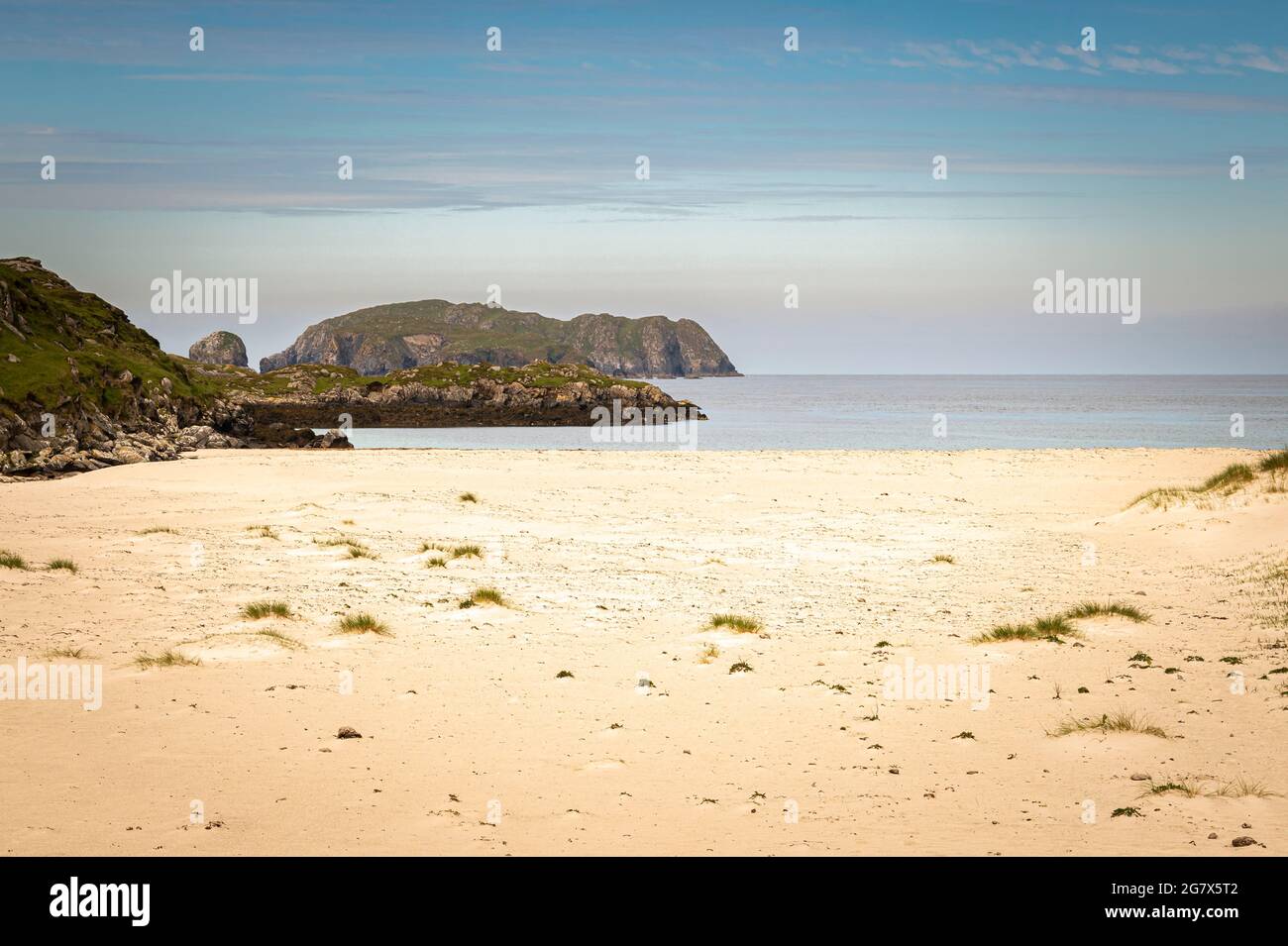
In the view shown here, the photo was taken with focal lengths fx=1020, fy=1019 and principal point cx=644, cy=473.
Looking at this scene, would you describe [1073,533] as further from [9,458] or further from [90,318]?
[90,318]

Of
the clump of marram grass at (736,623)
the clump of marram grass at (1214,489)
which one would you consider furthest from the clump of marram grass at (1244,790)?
the clump of marram grass at (1214,489)

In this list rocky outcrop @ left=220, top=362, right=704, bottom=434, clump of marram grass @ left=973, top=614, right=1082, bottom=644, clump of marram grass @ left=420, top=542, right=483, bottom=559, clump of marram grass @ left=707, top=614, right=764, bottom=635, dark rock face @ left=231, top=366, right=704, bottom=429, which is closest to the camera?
clump of marram grass @ left=973, top=614, right=1082, bottom=644

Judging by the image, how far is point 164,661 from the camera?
13.6 m

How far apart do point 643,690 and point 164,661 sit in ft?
21.1

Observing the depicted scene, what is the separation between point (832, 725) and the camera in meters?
11.6

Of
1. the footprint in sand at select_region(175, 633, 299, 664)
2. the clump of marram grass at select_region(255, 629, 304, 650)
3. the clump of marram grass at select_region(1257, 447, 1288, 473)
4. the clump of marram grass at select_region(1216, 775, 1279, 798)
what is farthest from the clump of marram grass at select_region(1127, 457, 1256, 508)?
the footprint in sand at select_region(175, 633, 299, 664)

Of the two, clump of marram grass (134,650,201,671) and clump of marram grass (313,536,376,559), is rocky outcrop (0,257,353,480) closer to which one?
clump of marram grass (313,536,376,559)

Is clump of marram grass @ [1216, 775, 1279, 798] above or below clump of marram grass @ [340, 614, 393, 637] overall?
below

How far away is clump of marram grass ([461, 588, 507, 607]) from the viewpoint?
58.6 ft

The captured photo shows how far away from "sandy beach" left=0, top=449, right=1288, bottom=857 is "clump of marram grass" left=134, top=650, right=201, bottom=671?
0.59 ft

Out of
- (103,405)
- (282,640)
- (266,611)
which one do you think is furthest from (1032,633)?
(103,405)

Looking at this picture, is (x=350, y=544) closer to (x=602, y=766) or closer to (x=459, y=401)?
(x=602, y=766)

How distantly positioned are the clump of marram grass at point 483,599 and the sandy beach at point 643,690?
0.32 m

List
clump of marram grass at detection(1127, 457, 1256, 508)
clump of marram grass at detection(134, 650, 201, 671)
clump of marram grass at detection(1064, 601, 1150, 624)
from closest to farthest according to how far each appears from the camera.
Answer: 1. clump of marram grass at detection(134, 650, 201, 671)
2. clump of marram grass at detection(1064, 601, 1150, 624)
3. clump of marram grass at detection(1127, 457, 1256, 508)
